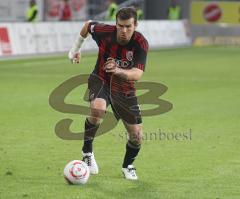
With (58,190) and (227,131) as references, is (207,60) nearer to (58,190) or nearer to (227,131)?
(227,131)

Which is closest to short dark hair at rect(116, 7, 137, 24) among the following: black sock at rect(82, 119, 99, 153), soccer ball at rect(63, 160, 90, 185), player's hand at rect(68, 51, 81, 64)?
player's hand at rect(68, 51, 81, 64)

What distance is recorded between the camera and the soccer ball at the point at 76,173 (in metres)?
8.79

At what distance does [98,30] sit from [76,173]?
1791 millimetres

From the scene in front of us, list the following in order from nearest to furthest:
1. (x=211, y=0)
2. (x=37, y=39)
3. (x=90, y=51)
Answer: (x=37, y=39) → (x=90, y=51) → (x=211, y=0)

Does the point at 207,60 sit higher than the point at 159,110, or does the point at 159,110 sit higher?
the point at 159,110

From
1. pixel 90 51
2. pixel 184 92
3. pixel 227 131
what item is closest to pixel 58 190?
pixel 227 131

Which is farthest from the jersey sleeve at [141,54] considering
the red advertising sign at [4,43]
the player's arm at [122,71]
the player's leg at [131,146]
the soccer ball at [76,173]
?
the red advertising sign at [4,43]

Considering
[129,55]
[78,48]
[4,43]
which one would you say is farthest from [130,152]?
[4,43]

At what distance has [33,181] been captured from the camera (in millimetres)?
9117

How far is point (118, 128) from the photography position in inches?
543

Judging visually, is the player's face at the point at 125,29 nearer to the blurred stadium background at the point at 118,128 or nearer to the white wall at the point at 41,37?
the blurred stadium background at the point at 118,128

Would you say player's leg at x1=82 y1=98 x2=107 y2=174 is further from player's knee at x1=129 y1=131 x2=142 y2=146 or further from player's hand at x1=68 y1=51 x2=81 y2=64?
player's hand at x1=68 y1=51 x2=81 y2=64

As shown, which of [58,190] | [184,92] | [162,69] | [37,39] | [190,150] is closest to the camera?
[58,190]

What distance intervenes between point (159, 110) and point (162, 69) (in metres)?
10.0
